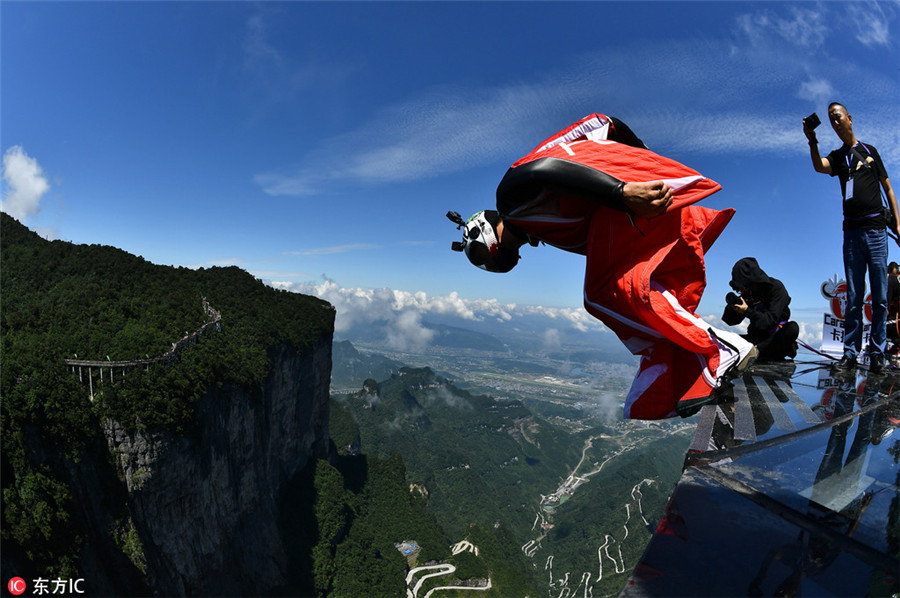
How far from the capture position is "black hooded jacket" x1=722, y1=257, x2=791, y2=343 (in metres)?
4.87

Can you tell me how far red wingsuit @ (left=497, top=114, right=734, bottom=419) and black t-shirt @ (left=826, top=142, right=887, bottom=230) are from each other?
2.38 metres

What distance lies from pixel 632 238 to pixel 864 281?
355cm

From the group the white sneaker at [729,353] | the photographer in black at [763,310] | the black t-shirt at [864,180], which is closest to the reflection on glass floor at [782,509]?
the white sneaker at [729,353]

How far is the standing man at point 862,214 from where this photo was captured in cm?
380

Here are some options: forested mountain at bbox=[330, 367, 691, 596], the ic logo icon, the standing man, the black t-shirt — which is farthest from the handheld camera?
forested mountain at bbox=[330, 367, 691, 596]

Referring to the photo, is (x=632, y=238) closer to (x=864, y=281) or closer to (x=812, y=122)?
(x=812, y=122)

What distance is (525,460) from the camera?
4545 inches

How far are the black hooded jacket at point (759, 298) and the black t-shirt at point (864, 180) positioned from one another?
1.20 metres

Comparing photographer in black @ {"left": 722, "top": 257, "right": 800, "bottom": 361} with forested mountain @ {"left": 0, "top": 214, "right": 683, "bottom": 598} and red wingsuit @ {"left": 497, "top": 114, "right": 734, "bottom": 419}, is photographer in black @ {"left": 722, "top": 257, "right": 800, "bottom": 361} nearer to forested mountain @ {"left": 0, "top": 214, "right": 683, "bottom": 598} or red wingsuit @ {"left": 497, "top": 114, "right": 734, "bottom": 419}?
red wingsuit @ {"left": 497, "top": 114, "right": 734, "bottom": 419}

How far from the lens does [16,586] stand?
14.9 m

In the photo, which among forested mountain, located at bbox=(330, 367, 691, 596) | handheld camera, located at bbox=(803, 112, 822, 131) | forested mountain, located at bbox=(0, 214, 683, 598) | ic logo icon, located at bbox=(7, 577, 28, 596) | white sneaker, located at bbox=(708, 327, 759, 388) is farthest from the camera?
forested mountain, located at bbox=(330, 367, 691, 596)

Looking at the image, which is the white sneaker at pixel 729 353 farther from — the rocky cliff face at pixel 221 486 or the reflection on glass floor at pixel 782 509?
the rocky cliff face at pixel 221 486

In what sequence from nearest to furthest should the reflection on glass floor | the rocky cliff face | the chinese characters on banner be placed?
1. the reflection on glass floor
2. the chinese characters on banner
3. the rocky cliff face

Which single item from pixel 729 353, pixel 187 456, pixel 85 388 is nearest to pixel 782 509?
pixel 729 353
